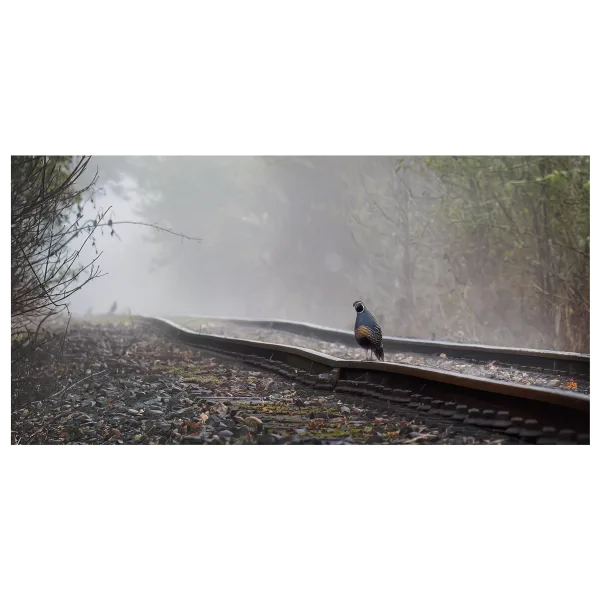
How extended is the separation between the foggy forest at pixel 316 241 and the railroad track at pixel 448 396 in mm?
1866

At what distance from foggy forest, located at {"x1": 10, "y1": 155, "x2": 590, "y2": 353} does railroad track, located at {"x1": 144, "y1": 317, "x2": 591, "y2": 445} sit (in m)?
1.87

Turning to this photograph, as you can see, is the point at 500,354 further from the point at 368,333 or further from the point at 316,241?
the point at 316,241

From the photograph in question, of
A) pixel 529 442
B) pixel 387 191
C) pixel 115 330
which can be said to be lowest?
pixel 529 442

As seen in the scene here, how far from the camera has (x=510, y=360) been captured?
21.1ft

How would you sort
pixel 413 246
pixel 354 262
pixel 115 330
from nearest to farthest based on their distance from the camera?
pixel 115 330 → pixel 413 246 → pixel 354 262

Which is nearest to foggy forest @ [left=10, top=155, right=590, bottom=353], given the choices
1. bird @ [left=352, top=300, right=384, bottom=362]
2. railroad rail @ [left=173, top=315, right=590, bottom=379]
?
railroad rail @ [left=173, top=315, right=590, bottom=379]

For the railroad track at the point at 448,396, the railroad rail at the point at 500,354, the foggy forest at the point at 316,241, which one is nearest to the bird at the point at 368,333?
the railroad track at the point at 448,396

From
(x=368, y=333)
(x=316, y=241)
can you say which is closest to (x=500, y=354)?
(x=368, y=333)

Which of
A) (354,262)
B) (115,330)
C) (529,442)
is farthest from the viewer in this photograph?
(354,262)

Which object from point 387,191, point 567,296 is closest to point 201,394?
point 567,296

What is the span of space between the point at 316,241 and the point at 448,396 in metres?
12.8

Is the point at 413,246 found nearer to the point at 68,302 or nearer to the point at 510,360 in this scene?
the point at 510,360
